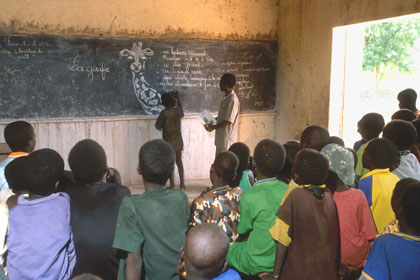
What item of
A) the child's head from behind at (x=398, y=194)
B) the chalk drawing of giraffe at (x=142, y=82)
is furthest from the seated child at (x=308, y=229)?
the chalk drawing of giraffe at (x=142, y=82)

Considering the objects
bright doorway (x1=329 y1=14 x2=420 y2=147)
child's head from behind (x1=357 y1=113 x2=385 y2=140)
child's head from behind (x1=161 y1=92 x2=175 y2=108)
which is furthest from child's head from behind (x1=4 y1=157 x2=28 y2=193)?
bright doorway (x1=329 y1=14 x2=420 y2=147)

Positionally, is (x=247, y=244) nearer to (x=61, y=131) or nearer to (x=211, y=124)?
(x=211, y=124)

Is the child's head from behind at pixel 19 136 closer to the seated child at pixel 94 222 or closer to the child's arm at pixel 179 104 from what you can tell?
the seated child at pixel 94 222

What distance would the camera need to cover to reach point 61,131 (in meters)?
4.93

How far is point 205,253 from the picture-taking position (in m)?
1.21

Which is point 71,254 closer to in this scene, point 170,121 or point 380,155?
point 380,155

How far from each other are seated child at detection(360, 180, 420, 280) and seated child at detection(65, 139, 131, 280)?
1.10 metres

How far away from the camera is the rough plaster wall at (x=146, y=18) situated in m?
4.64

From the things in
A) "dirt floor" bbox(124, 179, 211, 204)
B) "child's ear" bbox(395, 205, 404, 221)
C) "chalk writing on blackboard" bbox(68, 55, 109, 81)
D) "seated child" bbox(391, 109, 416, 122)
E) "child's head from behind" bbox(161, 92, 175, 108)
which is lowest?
"dirt floor" bbox(124, 179, 211, 204)

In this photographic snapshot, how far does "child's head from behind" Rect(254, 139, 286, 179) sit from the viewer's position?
1931 mm

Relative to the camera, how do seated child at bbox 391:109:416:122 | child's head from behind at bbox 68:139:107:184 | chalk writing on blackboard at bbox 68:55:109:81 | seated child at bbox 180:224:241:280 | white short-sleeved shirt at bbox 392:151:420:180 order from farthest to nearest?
1. chalk writing on blackboard at bbox 68:55:109:81
2. seated child at bbox 391:109:416:122
3. white short-sleeved shirt at bbox 392:151:420:180
4. child's head from behind at bbox 68:139:107:184
5. seated child at bbox 180:224:241:280

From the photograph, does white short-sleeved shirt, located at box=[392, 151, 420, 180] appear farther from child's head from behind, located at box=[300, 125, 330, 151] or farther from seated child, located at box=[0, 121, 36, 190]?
seated child, located at box=[0, 121, 36, 190]

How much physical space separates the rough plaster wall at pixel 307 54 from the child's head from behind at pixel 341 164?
287 centimetres

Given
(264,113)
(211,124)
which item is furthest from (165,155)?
(264,113)
